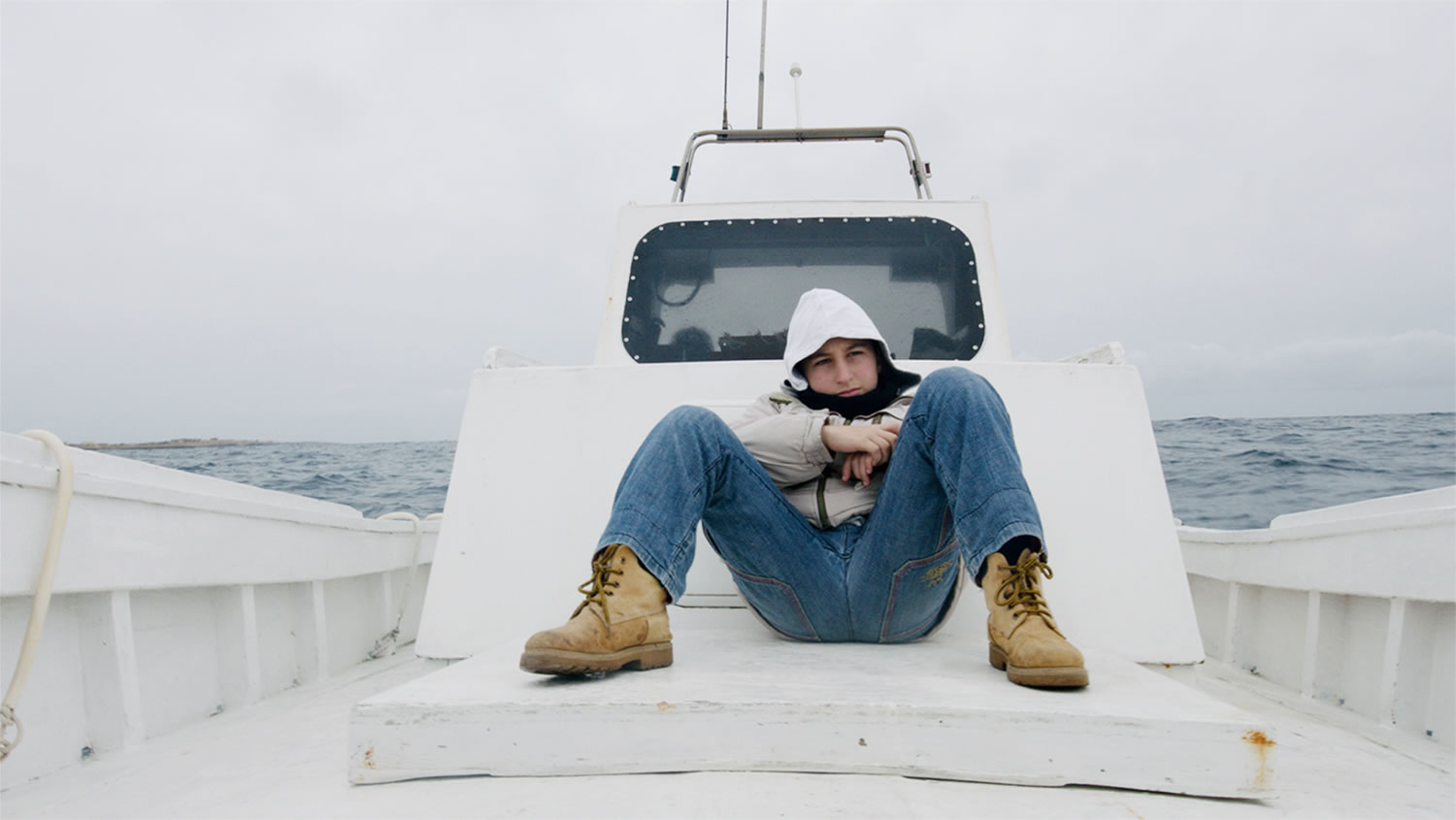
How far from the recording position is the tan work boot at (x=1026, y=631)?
4.74 ft

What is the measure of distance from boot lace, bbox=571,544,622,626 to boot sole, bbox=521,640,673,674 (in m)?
0.07

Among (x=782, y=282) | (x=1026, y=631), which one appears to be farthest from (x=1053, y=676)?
(x=782, y=282)

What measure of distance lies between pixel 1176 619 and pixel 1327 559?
658mm

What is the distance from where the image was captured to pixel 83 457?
201 cm

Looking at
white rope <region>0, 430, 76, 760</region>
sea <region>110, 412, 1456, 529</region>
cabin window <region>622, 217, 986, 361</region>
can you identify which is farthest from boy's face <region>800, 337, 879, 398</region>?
sea <region>110, 412, 1456, 529</region>

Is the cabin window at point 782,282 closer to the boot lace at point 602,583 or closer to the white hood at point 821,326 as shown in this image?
the white hood at point 821,326

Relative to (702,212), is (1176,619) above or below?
below

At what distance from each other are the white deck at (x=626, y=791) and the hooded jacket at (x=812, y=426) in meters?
0.69

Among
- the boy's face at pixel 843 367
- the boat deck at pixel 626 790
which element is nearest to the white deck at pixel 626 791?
the boat deck at pixel 626 790

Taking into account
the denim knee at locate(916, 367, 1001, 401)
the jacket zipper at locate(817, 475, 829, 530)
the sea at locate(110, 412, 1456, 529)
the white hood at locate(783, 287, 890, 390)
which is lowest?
the sea at locate(110, 412, 1456, 529)

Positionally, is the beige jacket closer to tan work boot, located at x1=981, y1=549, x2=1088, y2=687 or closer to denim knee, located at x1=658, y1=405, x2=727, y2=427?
denim knee, located at x1=658, y1=405, x2=727, y2=427

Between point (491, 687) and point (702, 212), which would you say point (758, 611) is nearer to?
point (491, 687)

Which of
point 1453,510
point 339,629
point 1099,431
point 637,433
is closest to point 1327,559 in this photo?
point 1453,510

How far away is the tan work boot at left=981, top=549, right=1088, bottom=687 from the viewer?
4.74 feet
